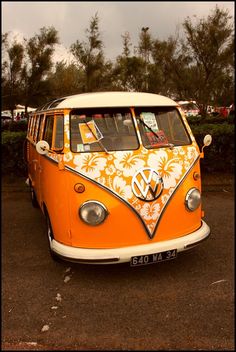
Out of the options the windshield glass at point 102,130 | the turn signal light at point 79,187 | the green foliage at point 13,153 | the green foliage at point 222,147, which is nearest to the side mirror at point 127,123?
the windshield glass at point 102,130

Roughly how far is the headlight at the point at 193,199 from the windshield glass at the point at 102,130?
0.65 meters

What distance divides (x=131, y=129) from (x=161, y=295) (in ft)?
5.03

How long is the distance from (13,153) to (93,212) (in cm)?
455

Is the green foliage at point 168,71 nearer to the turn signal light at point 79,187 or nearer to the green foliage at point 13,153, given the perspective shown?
the green foliage at point 13,153

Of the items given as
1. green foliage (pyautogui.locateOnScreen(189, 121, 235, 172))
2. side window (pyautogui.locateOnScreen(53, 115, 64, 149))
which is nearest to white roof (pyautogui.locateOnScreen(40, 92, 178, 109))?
side window (pyautogui.locateOnScreen(53, 115, 64, 149))

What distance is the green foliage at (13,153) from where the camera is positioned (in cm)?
713

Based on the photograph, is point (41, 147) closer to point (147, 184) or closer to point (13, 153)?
point (147, 184)

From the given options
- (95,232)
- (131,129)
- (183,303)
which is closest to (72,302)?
(95,232)

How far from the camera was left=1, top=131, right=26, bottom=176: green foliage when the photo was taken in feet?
23.4

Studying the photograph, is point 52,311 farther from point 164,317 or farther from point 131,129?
point 131,129

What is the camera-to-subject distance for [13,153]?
285 inches

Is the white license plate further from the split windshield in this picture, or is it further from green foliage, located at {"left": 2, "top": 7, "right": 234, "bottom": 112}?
green foliage, located at {"left": 2, "top": 7, "right": 234, "bottom": 112}

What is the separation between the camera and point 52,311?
9.85 feet

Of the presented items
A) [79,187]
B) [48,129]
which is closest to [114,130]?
[79,187]
